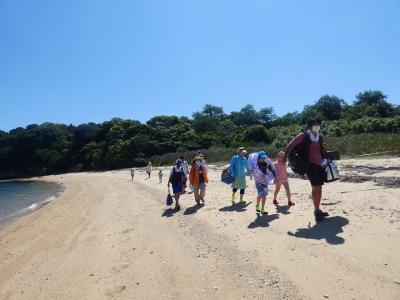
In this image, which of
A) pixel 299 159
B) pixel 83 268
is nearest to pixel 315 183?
pixel 299 159

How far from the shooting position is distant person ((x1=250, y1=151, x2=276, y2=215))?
27.2 ft

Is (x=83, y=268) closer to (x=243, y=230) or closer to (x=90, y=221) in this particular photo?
(x=243, y=230)

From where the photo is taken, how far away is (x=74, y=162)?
237 feet

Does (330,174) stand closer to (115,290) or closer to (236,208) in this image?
(236,208)

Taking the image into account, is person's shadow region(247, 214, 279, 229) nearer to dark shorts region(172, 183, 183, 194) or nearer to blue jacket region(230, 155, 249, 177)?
blue jacket region(230, 155, 249, 177)

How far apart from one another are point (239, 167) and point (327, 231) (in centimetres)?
451

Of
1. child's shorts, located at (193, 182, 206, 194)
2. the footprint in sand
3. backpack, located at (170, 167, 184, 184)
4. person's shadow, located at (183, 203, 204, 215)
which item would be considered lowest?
the footprint in sand

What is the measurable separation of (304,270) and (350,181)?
792 cm

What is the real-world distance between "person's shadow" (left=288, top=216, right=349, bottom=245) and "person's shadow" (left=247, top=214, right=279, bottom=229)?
942 millimetres

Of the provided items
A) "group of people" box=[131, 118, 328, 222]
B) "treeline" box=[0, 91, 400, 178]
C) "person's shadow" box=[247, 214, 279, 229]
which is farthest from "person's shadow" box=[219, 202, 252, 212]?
"treeline" box=[0, 91, 400, 178]

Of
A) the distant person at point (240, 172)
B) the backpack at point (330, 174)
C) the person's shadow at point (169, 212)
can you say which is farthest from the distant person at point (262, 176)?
the person's shadow at point (169, 212)

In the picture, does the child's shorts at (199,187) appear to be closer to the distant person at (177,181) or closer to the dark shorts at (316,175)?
the distant person at (177,181)

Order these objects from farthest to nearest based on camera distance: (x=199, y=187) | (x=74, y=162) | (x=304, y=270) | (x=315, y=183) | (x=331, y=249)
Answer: (x=74, y=162), (x=199, y=187), (x=315, y=183), (x=331, y=249), (x=304, y=270)

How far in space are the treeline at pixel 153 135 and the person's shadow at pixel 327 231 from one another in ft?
94.6
